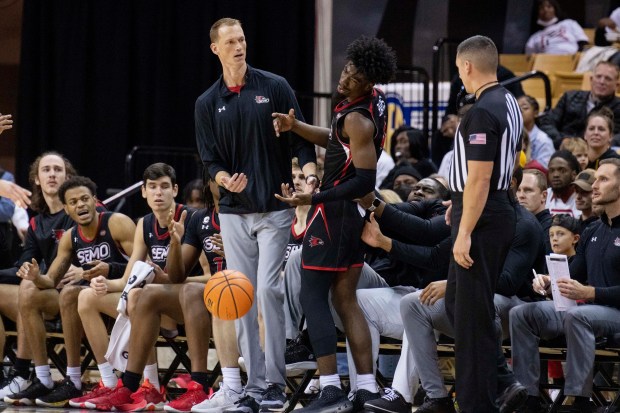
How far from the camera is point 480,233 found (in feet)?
17.2

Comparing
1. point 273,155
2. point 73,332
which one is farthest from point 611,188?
point 73,332

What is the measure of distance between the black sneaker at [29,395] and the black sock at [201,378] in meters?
1.30

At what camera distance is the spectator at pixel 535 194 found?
7062 mm

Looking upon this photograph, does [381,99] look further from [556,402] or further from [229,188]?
[556,402]

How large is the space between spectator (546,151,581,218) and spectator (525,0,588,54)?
17.5ft

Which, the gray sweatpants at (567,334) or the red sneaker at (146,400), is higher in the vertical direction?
the gray sweatpants at (567,334)

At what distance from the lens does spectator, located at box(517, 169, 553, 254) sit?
7062 mm

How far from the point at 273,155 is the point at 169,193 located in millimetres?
1477

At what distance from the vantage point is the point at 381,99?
19.4 feet

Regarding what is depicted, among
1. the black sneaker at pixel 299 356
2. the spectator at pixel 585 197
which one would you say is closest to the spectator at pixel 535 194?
the spectator at pixel 585 197

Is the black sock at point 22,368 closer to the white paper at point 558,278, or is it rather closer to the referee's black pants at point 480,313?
the referee's black pants at point 480,313

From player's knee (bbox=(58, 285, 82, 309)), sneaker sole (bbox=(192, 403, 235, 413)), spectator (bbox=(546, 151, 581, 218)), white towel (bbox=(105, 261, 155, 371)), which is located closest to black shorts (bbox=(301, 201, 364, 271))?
sneaker sole (bbox=(192, 403, 235, 413))

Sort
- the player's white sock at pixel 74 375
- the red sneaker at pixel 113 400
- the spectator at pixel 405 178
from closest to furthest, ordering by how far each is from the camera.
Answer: the red sneaker at pixel 113 400 → the player's white sock at pixel 74 375 → the spectator at pixel 405 178

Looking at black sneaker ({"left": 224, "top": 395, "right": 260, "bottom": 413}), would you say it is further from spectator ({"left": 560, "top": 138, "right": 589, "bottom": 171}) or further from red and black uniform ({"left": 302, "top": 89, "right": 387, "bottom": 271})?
spectator ({"left": 560, "top": 138, "right": 589, "bottom": 171})
